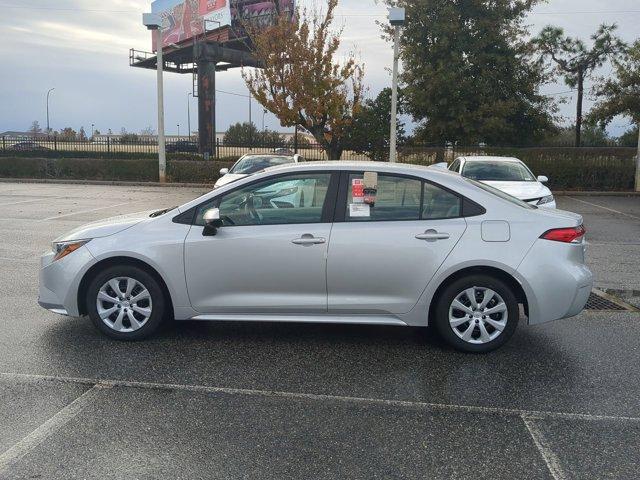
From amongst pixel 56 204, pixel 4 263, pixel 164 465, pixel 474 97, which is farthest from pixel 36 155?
pixel 164 465

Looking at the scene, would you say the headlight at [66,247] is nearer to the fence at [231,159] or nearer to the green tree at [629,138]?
the fence at [231,159]

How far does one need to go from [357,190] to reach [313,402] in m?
1.85

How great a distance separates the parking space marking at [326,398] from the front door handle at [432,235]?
1404 millimetres

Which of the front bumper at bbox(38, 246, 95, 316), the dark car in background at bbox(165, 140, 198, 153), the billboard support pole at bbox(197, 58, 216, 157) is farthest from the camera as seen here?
the billboard support pole at bbox(197, 58, 216, 157)

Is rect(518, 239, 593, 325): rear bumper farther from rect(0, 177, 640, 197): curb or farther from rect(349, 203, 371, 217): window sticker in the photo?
rect(0, 177, 640, 197): curb

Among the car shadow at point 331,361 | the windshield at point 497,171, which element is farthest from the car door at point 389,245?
the windshield at point 497,171

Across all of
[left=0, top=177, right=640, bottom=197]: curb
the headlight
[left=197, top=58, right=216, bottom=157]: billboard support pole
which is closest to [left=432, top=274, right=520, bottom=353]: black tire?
the headlight

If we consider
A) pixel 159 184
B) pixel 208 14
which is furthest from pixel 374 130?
pixel 208 14

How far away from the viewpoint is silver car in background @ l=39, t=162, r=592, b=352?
5.16m

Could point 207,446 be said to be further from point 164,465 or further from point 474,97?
point 474,97

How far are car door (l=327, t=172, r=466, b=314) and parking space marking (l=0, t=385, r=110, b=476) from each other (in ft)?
6.44

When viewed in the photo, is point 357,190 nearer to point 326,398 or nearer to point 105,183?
point 326,398

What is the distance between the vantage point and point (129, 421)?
397 cm

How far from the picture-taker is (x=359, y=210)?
529 cm
